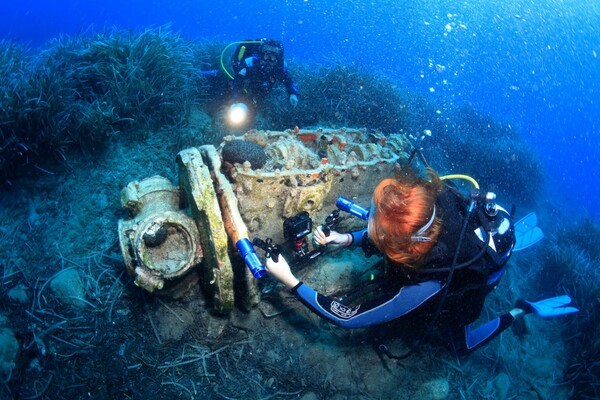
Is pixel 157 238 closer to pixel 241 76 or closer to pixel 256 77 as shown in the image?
pixel 241 76

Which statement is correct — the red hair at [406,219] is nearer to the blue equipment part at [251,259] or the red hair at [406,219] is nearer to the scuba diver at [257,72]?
the blue equipment part at [251,259]

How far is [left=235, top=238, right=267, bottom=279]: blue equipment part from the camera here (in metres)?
2.32

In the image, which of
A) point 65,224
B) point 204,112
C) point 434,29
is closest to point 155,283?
point 65,224

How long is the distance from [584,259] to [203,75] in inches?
→ 385

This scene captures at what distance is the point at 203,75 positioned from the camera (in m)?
7.28

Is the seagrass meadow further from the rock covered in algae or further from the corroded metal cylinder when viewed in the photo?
the rock covered in algae

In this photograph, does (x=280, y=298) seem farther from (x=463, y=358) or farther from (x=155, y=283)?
(x=463, y=358)

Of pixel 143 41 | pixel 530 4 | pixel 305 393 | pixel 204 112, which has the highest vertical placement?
pixel 530 4

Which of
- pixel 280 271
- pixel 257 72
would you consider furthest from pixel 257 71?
pixel 280 271

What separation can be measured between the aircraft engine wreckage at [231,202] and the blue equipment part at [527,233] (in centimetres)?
191

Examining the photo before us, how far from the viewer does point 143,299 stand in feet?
11.0

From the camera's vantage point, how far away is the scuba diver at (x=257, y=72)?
6504 millimetres

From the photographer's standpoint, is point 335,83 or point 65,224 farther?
point 335,83

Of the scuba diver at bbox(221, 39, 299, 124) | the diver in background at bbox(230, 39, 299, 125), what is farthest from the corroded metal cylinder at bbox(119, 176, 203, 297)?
the diver in background at bbox(230, 39, 299, 125)
